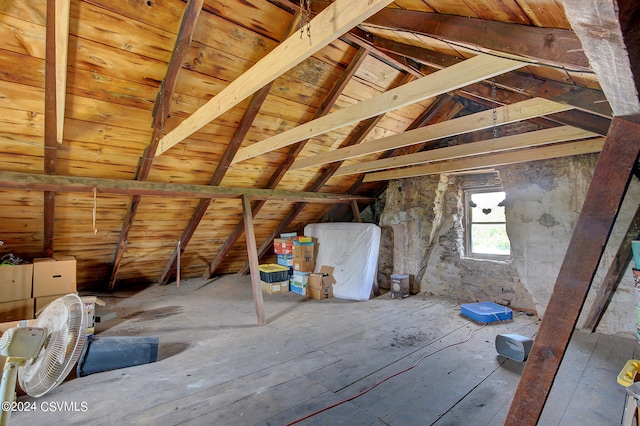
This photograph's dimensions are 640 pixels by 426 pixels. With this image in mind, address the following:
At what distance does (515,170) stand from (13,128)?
17.4 ft

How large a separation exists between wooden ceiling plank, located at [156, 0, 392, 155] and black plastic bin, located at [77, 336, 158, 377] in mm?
1990

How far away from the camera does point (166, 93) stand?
2.56 m

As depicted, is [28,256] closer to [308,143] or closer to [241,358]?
[241,358]

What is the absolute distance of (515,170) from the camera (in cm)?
388

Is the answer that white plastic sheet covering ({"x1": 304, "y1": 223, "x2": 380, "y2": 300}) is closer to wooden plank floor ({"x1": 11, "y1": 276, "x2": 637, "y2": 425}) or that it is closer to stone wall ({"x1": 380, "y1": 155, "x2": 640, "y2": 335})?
stone wall ({"x1": 380, "y1": 155, "x2": 640, "y2": 335})

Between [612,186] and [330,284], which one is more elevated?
[612,186]

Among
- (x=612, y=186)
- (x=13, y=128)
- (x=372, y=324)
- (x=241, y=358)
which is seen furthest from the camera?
(x=372, y=324)

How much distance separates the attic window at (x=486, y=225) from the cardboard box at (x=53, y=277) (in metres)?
5.41

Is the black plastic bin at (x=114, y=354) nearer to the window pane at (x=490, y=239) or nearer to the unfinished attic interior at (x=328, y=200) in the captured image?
the unfinished attic interior at (x=328, y=200)

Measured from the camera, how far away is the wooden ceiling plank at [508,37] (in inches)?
50.7

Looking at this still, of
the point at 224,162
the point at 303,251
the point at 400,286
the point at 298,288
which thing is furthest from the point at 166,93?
the point at 400,286

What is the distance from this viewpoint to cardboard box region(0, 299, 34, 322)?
117 inches

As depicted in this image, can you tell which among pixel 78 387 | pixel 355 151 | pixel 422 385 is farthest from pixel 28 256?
pixel 422 385

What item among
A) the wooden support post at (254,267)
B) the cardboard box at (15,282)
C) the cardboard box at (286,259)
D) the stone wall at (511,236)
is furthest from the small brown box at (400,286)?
the cardboard box at (15,282)
